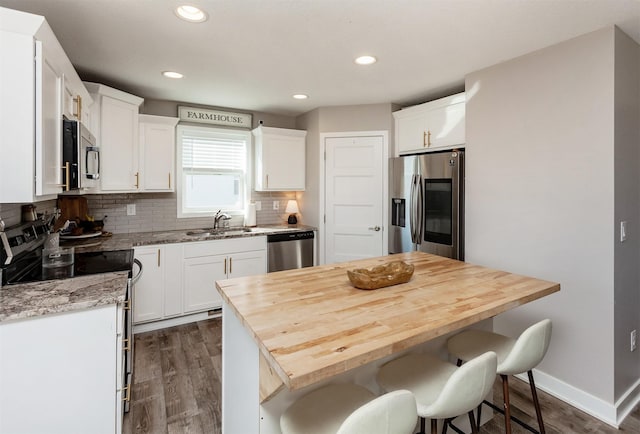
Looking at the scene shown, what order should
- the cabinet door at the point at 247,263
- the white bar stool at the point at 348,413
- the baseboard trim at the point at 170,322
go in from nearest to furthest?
the white bar stool at the point at 348,413, the baseboard trim at the point at 170,322, the cabinet door at the point at 247,263

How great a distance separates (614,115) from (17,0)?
3449 mm

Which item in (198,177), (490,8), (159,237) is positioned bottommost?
(159,237)

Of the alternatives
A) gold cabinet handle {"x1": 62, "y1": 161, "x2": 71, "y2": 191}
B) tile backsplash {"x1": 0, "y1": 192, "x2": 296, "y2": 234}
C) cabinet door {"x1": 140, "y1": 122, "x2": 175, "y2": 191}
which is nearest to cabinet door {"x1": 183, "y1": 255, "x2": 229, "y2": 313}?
tile backsplash {"x1": 0, "y1": 192, "x2": 296, "y2": 234}

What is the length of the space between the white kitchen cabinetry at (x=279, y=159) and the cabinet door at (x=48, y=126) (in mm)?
2339

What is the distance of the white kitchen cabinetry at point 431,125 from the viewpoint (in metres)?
2.98

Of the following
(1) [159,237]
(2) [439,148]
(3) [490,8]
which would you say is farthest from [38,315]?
(2) [439,148]

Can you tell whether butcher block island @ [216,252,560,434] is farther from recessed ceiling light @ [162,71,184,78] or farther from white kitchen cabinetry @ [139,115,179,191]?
white kitchen cabinetry @ [139,115,179,191]

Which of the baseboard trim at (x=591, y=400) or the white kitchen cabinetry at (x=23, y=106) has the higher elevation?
the white kitchen cabinetry at (x=23, y=106)

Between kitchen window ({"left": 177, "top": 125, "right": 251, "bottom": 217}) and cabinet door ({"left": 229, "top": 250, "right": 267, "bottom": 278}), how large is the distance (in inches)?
32.1

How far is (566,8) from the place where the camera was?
5.92ft

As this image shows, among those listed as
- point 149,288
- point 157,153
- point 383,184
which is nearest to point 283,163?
point 383,184

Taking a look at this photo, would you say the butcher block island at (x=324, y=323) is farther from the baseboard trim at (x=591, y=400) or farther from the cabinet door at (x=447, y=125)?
the cabinet door at (x=447, y=125)

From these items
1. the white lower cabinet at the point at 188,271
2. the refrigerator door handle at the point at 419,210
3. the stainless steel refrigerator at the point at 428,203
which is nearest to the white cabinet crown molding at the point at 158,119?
the white lower cabinet at the point at 188,271

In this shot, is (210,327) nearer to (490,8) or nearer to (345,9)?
(345,9)
